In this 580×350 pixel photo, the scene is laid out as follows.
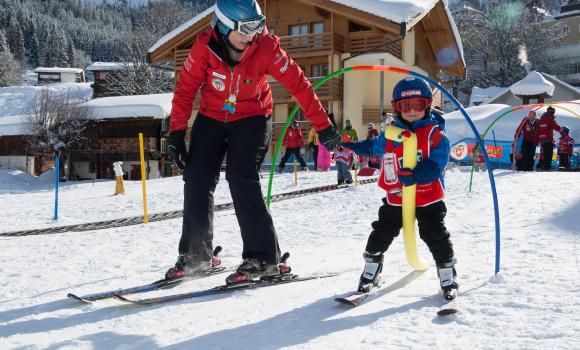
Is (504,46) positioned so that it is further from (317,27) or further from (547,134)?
(547,134)

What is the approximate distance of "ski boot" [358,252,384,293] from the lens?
3028 millimetres

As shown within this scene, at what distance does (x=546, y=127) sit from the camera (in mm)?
13414

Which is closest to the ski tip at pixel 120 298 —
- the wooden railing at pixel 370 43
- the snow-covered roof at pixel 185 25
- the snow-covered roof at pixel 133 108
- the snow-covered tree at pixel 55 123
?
the wooden railing at pixel 370 43

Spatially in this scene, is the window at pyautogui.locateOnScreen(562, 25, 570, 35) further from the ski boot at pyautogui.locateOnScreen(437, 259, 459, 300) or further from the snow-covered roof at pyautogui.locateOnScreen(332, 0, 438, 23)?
the ski boot at pyautogui.locateOnScreen(437, 259, 459, 300)

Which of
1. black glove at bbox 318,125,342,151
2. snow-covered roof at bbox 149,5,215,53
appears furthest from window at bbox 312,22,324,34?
black glove at bbox 318,125,342,151

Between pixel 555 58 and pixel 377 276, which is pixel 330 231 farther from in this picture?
pixel 555 58

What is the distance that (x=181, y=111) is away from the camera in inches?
131

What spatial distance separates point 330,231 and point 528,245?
2.21 m

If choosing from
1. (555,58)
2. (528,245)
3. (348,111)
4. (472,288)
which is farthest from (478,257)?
(555,58)

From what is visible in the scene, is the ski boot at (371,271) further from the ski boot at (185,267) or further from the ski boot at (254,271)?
the ski boot at (185,267)

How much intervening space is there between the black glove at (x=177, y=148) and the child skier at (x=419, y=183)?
128cm

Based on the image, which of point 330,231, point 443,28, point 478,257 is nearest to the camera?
point 478,257

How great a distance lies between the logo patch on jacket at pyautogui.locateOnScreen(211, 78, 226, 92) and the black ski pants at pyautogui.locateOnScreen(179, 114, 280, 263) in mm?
224

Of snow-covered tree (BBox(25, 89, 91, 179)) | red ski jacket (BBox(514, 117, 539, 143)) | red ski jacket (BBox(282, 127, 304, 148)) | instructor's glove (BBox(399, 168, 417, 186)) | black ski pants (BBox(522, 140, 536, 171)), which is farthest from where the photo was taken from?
snow-covered tree (BBox(25, 89, 91, 179))
